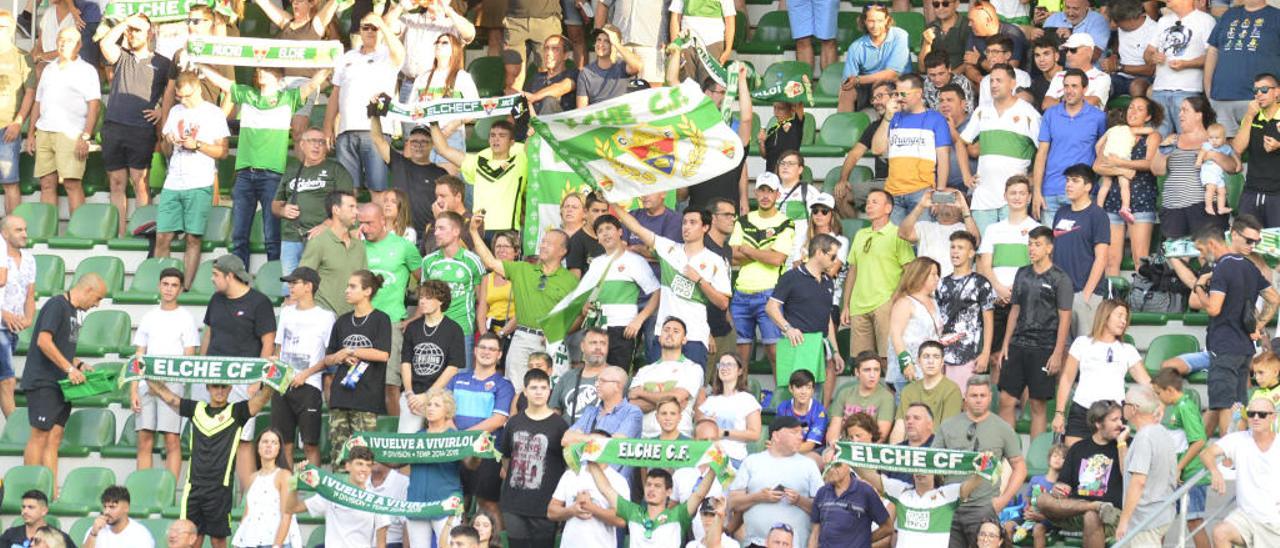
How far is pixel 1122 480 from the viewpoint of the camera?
44.6 feet

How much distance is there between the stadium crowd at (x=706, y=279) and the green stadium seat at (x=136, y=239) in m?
0.13

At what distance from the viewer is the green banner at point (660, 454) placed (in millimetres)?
13758

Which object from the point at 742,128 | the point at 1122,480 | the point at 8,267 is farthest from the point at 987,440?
the point at 8,267

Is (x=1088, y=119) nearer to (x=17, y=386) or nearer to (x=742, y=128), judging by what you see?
(x=742, y=128)

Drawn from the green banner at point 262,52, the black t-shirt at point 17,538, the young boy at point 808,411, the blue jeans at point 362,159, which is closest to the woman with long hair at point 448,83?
the blue jeans at point 362,159

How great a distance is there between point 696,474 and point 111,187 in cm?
612

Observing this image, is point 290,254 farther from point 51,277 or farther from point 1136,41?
point 1136,41

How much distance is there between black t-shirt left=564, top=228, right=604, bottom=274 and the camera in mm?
15852

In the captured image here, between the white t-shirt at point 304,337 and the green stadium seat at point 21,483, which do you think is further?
the green stadium seat at point 21,483

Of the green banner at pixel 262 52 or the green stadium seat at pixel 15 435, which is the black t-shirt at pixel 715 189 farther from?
the green stadium seat at pixel 15 435

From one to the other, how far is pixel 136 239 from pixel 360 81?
213 centimetres

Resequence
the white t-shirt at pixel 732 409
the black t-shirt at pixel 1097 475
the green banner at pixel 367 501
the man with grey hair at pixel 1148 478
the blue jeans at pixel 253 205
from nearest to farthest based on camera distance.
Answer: the man with grey hair at pixel 1148 478, the black t-shirt at pixel 1097 475, the green banner at pixel 367 501, the white t-shirt at pixel 732 409, the blue jeans at pixel 253 205

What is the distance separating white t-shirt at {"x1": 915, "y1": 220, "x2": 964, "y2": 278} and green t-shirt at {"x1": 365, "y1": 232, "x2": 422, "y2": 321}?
10.8 feet

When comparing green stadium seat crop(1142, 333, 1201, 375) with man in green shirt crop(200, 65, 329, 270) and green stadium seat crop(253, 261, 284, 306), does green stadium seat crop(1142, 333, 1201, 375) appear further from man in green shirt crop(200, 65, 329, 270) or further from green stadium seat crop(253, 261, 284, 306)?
man in green shirt crop(200, 65, 329, 270)
